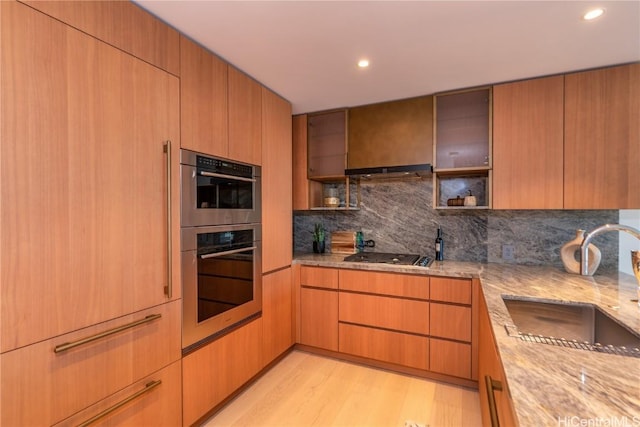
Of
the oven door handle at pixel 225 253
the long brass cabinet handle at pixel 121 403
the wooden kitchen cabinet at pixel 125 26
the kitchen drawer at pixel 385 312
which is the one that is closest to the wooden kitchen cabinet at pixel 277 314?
the oven door handle at pixel 225 253

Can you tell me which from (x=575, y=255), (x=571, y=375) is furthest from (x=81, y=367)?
(x=575, y=255)

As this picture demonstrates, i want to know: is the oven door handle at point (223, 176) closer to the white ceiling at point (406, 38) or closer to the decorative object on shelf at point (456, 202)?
the white ceiling at point (406, 38)

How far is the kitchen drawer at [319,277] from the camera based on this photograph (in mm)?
2619

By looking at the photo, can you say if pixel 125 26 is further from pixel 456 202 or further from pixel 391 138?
pixel 456 202

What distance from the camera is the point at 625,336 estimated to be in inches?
46.9

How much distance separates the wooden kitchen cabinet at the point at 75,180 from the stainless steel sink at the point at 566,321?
5.84 ft

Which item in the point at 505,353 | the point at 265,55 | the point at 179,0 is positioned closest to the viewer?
the point at 505,353

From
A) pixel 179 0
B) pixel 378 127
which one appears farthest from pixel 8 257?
pixel 378 127

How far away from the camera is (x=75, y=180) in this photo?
118 cm

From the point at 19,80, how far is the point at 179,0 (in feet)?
2.44

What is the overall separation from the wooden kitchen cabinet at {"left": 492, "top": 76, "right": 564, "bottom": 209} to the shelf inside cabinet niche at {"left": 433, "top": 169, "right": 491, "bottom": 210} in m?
0.28

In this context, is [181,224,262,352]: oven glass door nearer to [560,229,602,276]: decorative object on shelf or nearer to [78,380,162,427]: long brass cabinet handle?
[78,380,162,427]: long brass cabinet handle

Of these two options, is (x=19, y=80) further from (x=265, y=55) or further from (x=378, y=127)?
(x=378, y=127)

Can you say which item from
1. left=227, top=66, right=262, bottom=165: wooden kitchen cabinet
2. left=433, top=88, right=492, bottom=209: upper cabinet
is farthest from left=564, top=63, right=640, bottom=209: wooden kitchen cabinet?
left=227, top=66, right=262, bottom=165: wooden kitchen cabinet
